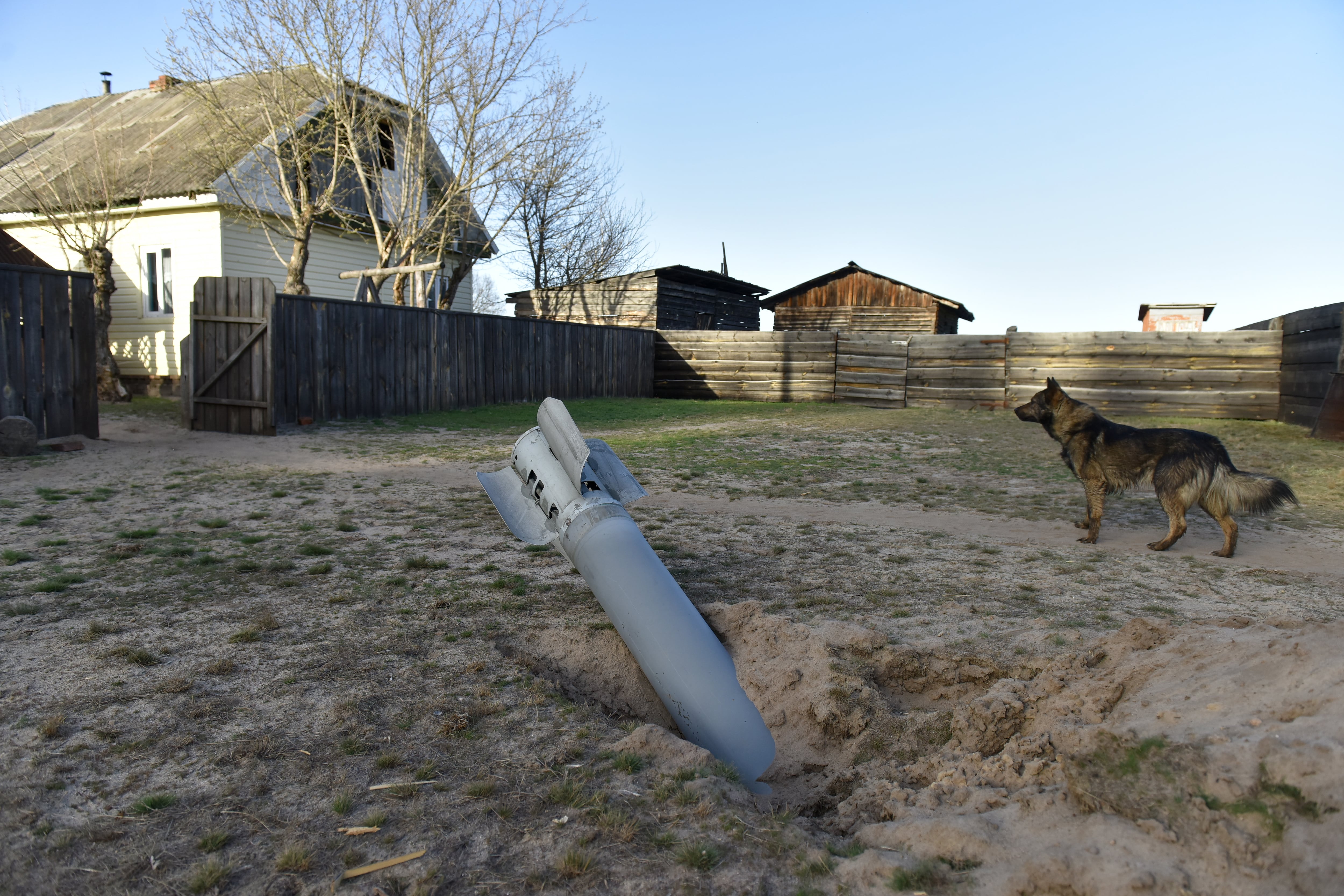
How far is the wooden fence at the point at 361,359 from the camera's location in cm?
1214

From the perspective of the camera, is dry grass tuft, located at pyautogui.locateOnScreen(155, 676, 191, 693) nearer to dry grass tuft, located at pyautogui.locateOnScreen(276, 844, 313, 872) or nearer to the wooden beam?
dry grass tuft, located at pyautogui.locateOnScreen(276, 844, 313, 872)

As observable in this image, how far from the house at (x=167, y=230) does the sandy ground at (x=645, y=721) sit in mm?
14484

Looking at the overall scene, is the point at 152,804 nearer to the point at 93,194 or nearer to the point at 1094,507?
the point at 1094,507

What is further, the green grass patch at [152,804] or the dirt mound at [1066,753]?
the green grass patch at [152,804]

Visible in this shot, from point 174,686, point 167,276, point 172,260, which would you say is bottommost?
point 174,686

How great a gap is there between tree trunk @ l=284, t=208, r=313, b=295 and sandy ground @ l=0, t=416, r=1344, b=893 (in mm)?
13299

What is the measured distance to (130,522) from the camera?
6434 millimetres

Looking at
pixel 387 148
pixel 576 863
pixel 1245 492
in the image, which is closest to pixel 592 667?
pixel 576 863

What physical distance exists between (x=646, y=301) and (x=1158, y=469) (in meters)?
24.5

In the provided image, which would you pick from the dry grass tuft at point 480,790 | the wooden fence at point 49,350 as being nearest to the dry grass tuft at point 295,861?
the dry grass tuft at point 480,790

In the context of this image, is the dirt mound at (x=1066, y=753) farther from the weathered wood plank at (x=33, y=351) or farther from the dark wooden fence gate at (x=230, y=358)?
the dark wooden fence gate at (x=230, y=358)

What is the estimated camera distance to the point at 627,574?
3.94 meters

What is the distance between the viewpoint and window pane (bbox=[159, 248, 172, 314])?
62.2 ft

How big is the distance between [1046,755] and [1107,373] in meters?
17.2
